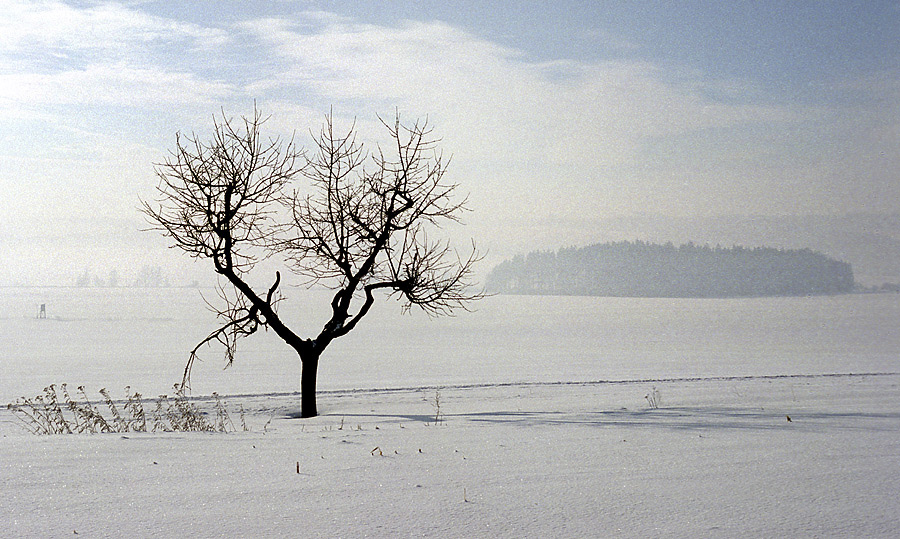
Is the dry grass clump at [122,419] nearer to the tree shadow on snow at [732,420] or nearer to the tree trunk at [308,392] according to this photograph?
the tree trunk at [308,392]

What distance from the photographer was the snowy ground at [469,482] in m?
3.76

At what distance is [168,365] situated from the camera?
2698cm

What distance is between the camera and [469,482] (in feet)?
15.1

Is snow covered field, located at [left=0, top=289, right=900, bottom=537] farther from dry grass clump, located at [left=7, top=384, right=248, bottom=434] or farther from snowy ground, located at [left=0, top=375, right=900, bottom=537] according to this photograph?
dry grass clump, located at [left=7, top=384, right=248, bottom=434]

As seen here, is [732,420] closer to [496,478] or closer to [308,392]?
[496,478]

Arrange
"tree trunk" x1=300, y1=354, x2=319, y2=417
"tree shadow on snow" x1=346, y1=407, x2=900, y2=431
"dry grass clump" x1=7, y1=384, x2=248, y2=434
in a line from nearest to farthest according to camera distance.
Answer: "tree shadow on snow" x1=346, y1=407, x2=900, y2=431 < "dry grass clump" x1=7, y1=384, x2=248, y2=434 < "tree trunk" x1=300, y1=354, x2=319, y2=417

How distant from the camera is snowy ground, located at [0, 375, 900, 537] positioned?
376 centimetres

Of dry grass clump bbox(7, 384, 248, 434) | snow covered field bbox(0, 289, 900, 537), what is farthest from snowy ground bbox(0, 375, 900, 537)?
dry grass clump bbox(7, 384, 248, 434)

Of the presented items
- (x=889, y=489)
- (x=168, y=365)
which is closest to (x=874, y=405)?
(x=889, y=489)

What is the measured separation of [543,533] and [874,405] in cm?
819

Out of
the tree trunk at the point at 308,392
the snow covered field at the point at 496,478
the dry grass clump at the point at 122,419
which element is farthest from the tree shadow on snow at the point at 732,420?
the tree trunk at the point at 308,392

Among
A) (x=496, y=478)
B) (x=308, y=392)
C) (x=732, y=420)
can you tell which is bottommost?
(x=308, y=392)

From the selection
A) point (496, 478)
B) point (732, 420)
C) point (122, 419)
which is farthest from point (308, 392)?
point (496, 478)

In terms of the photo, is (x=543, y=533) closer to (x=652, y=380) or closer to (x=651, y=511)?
(x=651, y=511)
